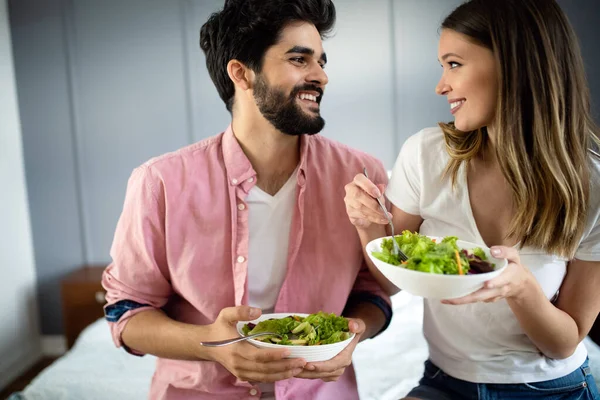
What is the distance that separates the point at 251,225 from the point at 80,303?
2.25 m

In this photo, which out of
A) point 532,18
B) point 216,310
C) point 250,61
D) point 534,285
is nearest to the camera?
point 534,285

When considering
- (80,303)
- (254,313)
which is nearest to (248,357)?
(254,313)

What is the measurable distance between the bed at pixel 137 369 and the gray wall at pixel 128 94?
124cm

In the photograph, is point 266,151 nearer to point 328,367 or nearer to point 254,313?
point 254,313

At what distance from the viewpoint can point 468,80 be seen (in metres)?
1.33

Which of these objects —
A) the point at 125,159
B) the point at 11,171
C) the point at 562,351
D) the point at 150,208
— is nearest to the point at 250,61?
the point at 150,208

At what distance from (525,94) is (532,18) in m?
0.17

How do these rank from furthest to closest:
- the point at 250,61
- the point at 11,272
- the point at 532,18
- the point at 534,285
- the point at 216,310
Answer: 1. the point at 11,272
2. the point at 250,61
3. the point at 216,310
4. the point at 532,18
5. the point at 534,285

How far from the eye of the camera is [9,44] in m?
3.72

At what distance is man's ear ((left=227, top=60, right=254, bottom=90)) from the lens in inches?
67.4

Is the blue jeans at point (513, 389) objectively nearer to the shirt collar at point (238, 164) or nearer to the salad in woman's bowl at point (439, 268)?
the salad in woman's bowl at point (439, 268)

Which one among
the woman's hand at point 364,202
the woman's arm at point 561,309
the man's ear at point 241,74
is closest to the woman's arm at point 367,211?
the woman's hand at point 364,202

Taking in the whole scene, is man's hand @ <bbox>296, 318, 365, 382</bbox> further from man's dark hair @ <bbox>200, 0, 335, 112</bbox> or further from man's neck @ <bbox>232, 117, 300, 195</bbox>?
man's dark hair @ <bbox>200, 0, 335, 112</bbox>

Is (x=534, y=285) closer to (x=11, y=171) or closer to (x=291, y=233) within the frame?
(x=291, y=233)
